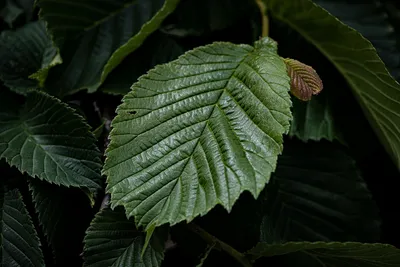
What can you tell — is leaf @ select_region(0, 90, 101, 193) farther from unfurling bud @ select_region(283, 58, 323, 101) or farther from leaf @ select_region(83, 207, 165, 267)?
unfurling bud @ select_region(283, 58, 323, 101)

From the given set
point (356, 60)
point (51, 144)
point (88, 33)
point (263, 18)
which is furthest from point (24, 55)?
point (356, 60)

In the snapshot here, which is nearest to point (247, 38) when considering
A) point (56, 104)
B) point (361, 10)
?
point (361, 10)

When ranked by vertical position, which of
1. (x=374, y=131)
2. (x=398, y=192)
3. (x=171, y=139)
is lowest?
(x=398, y=192)

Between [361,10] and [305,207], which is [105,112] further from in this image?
[361,10]

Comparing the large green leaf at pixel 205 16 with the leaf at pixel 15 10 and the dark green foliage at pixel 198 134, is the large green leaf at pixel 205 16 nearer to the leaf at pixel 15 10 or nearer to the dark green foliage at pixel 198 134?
the dark green foliage at pixel 198 134

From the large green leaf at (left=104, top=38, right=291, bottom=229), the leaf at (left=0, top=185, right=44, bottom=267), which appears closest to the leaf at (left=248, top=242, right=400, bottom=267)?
the large green leaf at (left=104, top=38, right=291, bottom=229)

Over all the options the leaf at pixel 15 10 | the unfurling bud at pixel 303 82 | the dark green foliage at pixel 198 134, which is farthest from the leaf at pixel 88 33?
the unfurling bud at pixel 303 82
